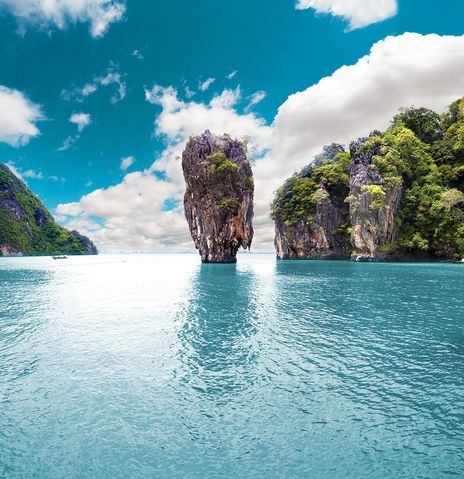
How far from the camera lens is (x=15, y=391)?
952cm

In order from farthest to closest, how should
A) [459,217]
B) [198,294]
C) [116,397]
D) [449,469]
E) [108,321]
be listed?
[459,217]
[198,294]
[108,321]
[116,397]
[449,469]

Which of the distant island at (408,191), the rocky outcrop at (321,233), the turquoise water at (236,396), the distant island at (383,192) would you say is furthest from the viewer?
the rocky outcrop at (321,233)

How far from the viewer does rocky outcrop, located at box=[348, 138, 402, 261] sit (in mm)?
61938

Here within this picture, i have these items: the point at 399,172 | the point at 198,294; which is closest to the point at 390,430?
the point at 198,294

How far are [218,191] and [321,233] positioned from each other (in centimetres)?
3269

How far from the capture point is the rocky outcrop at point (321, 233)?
255ft

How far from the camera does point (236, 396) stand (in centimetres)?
907

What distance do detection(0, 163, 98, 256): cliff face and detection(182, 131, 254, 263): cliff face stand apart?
13557 cm

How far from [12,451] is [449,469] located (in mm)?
9249

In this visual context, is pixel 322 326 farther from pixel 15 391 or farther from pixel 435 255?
pixel 435 255

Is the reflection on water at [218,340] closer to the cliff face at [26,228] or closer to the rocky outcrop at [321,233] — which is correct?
the rocky outcrop at [321,233]

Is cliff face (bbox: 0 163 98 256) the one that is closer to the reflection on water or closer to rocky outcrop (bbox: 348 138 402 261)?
rocky outcrop (bbox: 348 138 402 261)

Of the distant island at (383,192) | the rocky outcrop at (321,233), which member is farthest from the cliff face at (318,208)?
the distant island at (383,192)

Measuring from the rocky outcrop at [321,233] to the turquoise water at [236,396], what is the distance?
60668mm
